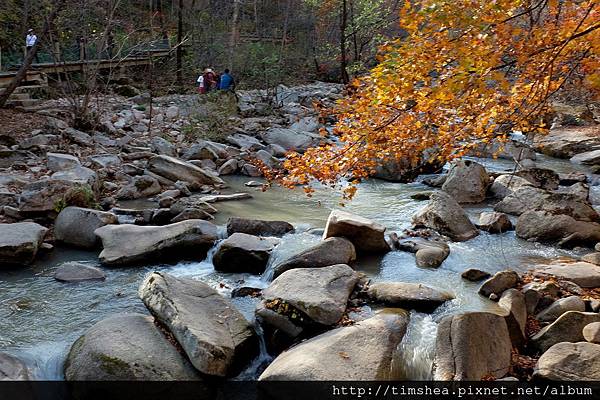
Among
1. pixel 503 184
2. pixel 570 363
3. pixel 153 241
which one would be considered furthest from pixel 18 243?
pixel 503 184

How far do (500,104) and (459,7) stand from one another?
9.35 feet

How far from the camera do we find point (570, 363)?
4.35 metres

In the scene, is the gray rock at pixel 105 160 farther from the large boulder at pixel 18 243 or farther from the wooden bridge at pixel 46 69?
the large boulder at pixel 18 243

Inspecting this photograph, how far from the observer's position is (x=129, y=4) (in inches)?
978

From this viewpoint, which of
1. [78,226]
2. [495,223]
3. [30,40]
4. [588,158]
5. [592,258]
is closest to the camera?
[592,258]

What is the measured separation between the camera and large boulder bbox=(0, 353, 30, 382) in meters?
4.16

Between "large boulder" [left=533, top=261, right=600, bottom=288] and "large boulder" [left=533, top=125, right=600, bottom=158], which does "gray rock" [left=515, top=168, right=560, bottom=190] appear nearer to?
"large boulder" [left=533, top=261, right=600, bottom=288]

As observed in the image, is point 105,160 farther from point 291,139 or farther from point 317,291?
point 317,291

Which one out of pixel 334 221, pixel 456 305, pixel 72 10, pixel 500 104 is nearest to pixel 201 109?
pixel 72 10

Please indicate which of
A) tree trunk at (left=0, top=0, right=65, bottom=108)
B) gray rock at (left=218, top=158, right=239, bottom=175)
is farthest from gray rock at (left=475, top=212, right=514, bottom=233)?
tree trunk at (left=0, top=0, right=65, bottom=108)

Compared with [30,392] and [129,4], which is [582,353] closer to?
[30,392]

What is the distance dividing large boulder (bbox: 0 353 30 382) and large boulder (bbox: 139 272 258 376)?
4.04ft

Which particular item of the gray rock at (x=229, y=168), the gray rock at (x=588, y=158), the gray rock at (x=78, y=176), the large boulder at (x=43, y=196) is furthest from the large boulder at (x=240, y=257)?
the gray rock at (x=588, y=158)

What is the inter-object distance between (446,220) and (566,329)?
3542 mm
